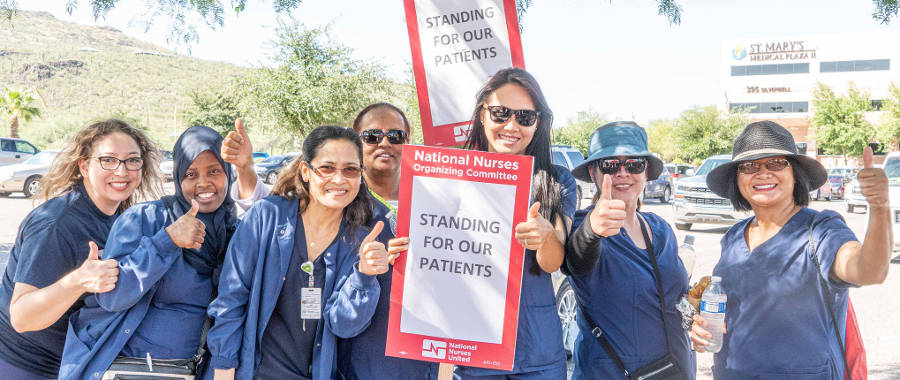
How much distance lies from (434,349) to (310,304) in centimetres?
57

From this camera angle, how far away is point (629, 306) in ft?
9.08

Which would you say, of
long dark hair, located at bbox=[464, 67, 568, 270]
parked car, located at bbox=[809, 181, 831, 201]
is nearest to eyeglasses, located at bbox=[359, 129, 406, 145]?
long dark hair, located at bbox=[464, 67, 568, 270]

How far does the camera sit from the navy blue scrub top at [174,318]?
107 inches

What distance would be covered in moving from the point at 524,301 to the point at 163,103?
82.2 meters

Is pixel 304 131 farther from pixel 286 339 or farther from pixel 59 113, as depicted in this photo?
pixel 59 113

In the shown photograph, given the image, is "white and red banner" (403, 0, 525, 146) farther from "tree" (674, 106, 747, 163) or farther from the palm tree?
"tree" (674, 106, 747, 163)

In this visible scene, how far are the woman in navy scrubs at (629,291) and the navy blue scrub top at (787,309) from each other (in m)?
0.24

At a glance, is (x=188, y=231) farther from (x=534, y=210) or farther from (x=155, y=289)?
(x=534, y=210)

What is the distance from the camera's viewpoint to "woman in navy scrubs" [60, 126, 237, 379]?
262cm

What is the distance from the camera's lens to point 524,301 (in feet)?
8.70

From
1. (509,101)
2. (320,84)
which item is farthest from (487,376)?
(320,84)

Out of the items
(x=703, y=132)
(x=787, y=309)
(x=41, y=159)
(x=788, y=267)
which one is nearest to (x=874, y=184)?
(x=788, y=267)

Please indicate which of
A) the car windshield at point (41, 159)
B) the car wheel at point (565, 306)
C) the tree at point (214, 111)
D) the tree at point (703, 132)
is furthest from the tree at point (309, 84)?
the tree at point (703, 132)

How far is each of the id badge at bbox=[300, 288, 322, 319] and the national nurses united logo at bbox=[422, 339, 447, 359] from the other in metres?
0.48
